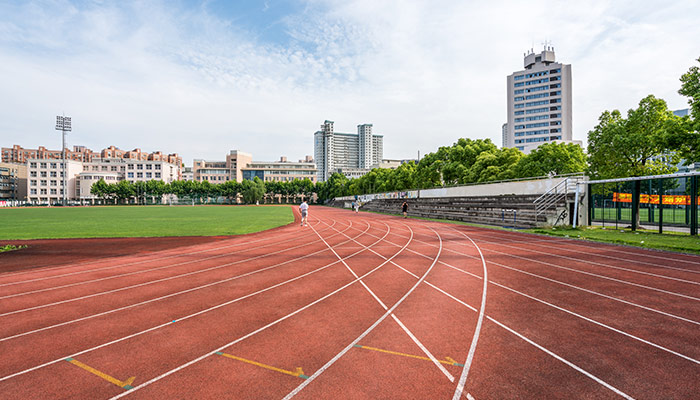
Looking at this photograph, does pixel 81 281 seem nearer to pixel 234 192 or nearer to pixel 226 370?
pixel 226 370

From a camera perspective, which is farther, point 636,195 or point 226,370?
point 636,195

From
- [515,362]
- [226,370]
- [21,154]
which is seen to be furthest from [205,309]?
[21,154]

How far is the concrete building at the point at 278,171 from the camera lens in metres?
133

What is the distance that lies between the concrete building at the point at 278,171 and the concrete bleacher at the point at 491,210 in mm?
103145

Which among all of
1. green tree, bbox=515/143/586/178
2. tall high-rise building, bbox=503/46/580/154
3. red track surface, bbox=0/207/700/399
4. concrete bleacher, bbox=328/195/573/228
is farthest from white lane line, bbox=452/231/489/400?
tall high-rise building, bbox=503/46/580/154

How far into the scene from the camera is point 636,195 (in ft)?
60.3

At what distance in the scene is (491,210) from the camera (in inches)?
1006

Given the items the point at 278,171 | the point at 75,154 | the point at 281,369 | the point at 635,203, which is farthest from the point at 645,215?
the point at 75,154

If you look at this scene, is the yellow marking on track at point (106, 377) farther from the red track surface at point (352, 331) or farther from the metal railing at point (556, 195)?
the metal railing at point (556, 195)

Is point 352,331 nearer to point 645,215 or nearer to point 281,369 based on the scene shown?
point 281,369

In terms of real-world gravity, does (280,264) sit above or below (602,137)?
below

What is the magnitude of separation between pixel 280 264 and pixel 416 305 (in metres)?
5.07

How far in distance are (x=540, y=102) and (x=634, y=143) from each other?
85832 millimetres

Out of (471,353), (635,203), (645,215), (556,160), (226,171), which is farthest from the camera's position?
(226,171)
